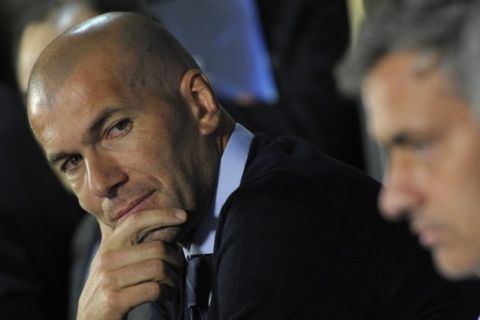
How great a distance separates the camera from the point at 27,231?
367cm

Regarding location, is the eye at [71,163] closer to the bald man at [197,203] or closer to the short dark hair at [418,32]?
the bald man at [197,203]

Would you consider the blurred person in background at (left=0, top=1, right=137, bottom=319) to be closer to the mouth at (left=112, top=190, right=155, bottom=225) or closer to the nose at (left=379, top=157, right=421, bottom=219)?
the mouth at (left=112, top=190, right=155, bottom=225)

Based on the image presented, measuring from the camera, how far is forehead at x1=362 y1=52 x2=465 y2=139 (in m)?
1.43

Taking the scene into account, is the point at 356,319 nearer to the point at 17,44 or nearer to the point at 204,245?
the point at 204,245

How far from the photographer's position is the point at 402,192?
1497 millimetres

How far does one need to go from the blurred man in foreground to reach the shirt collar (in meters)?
0.73

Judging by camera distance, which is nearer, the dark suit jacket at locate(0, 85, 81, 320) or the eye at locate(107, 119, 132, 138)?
the eye at locate(107, 119, 132, 138)

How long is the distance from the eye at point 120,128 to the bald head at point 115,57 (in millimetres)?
76

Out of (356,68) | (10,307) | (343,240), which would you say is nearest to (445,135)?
(356,68)

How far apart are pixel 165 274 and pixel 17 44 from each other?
179 centimetres

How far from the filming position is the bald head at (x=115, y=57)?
220cm

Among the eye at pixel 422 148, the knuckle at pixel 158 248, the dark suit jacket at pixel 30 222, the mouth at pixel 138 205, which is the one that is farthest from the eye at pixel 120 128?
the dark suit jacket at pixel 30 222

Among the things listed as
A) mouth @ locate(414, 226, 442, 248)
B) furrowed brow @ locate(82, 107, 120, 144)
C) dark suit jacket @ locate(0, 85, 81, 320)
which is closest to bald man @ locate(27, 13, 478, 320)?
furrowed brow @ locate(82, 107, 120, 144)

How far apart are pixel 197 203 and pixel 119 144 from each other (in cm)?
20
